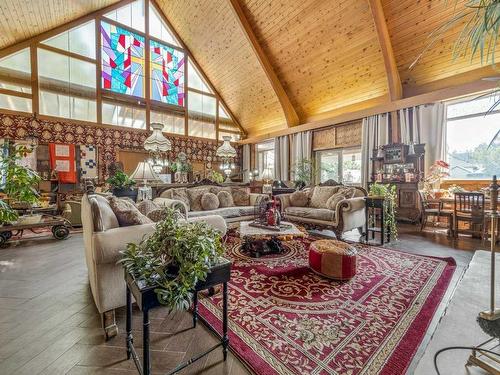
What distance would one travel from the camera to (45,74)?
5918mm

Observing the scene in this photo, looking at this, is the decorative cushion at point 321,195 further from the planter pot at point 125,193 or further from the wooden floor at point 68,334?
the planter pot at point 125,193

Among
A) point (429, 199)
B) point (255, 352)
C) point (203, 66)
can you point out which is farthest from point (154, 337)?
point (203, 66)

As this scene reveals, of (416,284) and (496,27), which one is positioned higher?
(496,27)

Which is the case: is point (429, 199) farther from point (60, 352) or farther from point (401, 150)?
point (60, 352)

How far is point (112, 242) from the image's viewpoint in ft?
5.10

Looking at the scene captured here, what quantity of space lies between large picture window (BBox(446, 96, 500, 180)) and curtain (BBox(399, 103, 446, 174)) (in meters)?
0.30

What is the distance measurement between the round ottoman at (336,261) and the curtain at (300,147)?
16.7ft

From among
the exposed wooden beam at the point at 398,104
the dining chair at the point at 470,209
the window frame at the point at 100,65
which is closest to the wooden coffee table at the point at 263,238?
the dining chair at the point at 470,209

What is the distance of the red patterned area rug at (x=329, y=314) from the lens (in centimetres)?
133

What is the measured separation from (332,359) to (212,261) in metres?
0.90

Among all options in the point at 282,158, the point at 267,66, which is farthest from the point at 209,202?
the point at 267,66

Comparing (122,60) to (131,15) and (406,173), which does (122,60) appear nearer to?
(131,15)

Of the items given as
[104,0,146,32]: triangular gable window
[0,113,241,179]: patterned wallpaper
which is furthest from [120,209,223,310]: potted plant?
[104,0,146,32]: triangular gable window

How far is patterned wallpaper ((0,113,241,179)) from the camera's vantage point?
554 centimetres
